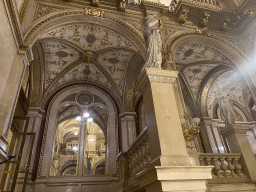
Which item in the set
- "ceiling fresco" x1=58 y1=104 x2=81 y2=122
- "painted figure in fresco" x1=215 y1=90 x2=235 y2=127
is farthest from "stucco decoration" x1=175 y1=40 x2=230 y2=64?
"ceiling fresco" x1=58 y1=104 x2=81 y2=122

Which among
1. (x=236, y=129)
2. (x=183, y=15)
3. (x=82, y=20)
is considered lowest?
(x=236, y=129)

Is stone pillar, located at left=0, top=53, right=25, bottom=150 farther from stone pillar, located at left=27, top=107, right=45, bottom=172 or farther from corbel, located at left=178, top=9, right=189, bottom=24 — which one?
corbel, located at left=178, top=9, right=189, bottom=24

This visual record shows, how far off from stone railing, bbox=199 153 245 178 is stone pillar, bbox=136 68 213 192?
6.52 feet

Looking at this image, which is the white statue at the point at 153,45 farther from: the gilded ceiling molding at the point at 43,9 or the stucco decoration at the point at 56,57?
the stucco decoration at the point at 56,57

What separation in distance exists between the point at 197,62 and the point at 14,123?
752 centimetres

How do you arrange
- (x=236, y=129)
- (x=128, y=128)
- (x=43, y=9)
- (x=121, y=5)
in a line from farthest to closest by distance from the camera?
(x=128, y=128) < (x=121, y=5) < (x=43, y=9) < (x=236, y=129)

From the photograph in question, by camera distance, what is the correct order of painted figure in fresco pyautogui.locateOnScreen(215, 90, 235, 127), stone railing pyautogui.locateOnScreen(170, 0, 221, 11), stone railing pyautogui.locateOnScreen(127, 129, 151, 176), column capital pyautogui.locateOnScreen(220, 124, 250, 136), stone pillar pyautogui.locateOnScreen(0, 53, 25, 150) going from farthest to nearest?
1. stone railing pyautogui.locateOnScreen(170, 0, 221, 11)
2. painted figure in fresco pyautogui.locateOnScreen(215, 90, 235, 127)
3. column capital pyautogui.locateOnScreen(220, 124, 250, 136)
4. stone railing pyautogui.locateOnScreen(127, 129, 151, 176)
5. stone pillar pyautogui.locateOnScreen(0, 53, 25, 150)

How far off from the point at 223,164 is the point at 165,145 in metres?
2.58

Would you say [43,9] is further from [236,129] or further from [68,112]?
[68,112]

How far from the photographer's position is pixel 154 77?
355 centimetres

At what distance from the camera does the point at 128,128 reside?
823 centimetres

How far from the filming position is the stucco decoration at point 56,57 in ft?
23.6

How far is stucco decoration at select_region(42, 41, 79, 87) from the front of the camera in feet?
23.6

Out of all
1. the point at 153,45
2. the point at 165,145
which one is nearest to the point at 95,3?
the point at 153,45
